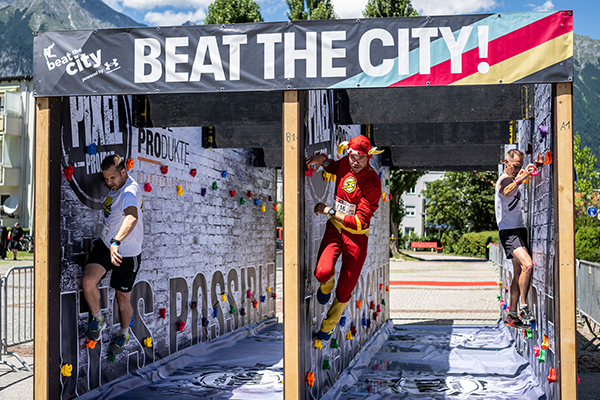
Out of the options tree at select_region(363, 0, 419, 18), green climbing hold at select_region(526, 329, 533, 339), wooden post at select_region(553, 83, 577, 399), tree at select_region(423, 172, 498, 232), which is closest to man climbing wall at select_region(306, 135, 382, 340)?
wooden post at select_region(553, 83, 577, 399)

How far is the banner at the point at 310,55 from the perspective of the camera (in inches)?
185

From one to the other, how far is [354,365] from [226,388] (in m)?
1.85

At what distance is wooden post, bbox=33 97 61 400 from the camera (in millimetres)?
4941

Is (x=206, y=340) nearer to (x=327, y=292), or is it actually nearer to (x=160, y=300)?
(x=160, y=300)

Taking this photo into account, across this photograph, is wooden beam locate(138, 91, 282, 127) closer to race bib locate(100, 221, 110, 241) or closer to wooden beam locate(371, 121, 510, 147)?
race bib locate(100, 221, 110, 241)

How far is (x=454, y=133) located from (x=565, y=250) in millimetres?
3832

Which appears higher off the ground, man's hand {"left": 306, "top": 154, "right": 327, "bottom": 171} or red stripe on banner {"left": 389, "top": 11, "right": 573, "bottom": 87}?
red stripe on banner {"left": 389, "top": 11, "right": 573, "bottom": 87}

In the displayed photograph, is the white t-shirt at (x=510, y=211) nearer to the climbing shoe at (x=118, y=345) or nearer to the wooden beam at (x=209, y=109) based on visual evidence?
the wooden beam at (x=209, y=109)

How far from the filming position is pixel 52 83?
5.11m

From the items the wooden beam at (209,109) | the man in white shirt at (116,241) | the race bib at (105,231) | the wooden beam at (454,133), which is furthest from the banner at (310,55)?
the wooden beam at (454,133)

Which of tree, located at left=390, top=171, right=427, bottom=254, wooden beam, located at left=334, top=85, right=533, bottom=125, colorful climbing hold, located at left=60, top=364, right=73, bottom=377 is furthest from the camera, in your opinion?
tree, located at left=390, top=171, right=427, bottom=254

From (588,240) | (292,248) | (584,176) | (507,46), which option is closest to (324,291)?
(292,248)

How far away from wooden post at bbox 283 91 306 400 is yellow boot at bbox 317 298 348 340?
84 cm

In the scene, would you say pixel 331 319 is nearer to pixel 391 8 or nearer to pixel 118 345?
pixel 118 345
